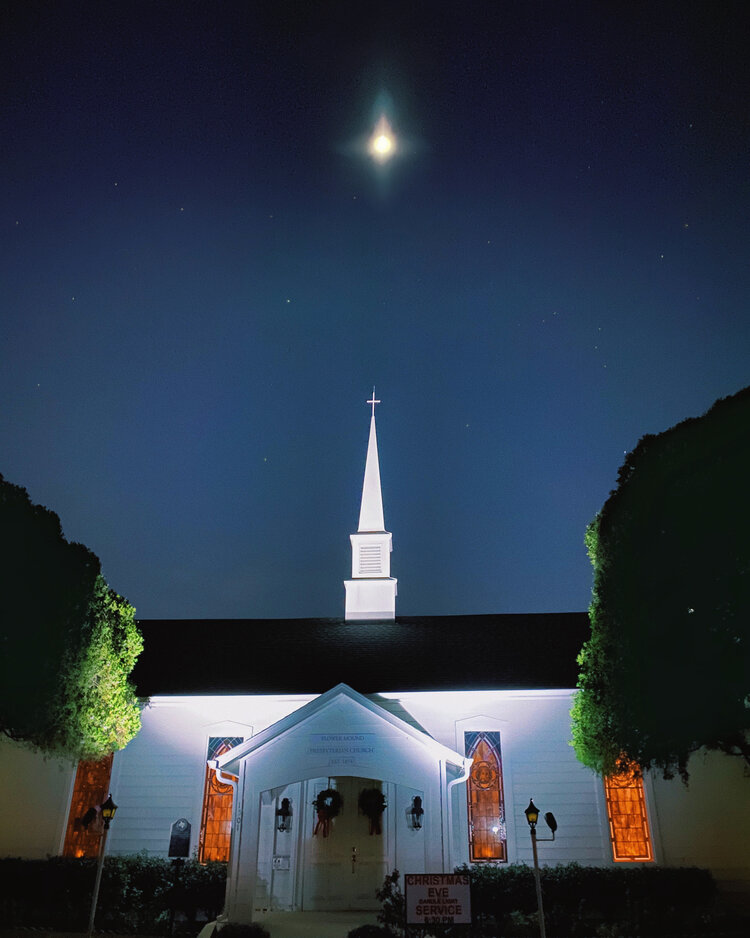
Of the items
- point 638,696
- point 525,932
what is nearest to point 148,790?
point 525,932

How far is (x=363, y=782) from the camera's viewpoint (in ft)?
68.9

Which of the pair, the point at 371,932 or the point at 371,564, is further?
the point at 371,564

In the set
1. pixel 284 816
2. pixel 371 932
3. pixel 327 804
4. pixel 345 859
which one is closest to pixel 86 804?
pixel 284 816

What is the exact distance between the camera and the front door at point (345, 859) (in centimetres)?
1966

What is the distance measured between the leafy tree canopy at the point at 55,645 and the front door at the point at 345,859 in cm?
639

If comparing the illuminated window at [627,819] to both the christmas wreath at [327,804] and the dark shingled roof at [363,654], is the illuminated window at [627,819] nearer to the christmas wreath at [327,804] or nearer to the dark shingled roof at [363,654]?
the dark shingled roof at [363,654]

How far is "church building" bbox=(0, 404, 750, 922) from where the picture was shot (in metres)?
17.7

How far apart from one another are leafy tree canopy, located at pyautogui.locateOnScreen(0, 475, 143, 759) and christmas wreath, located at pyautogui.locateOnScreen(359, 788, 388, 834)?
7.05 m

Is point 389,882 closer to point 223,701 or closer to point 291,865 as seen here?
point 291,865

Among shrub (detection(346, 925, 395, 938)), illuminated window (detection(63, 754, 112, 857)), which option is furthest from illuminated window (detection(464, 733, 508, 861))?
illuminated window (detection(63, 754, 112, 857))

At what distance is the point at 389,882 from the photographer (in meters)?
15.7

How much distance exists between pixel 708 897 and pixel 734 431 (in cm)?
1216

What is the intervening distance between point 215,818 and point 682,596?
15120mm

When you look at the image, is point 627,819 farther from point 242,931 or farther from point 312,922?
point 242,931
